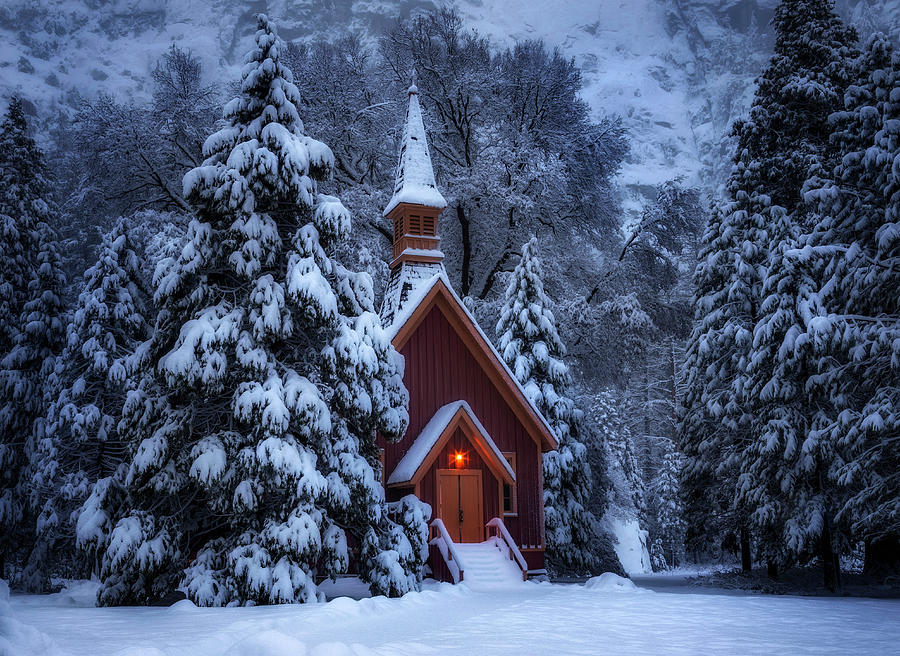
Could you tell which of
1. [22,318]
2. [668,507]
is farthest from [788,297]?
[668,507]

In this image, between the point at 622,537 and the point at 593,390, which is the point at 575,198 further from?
the point at 622,537

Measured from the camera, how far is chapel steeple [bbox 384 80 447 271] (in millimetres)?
25016

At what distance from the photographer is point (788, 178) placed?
23.8 metres

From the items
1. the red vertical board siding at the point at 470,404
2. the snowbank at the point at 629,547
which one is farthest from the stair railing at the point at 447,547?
the snowbank at the point at 629,547

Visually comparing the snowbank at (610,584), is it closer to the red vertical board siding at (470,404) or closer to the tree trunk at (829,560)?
the red vertical board siding at (470,404)

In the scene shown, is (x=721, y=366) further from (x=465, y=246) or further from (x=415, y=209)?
(x=465, y=246)

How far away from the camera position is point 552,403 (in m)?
26.0

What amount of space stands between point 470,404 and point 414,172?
24.9 feet

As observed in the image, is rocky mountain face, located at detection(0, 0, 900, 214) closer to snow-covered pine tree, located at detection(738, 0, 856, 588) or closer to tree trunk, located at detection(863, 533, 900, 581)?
snow-covered pine tree, located at detection(738, 0, 856, 588)

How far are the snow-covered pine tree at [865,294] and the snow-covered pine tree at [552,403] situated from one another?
841 cm

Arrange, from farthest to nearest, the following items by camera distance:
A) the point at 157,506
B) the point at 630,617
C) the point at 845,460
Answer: the point at 845,460 → the point at 157,506 → the point at 630,617

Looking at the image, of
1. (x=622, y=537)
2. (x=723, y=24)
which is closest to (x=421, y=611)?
(x=622, y=537)

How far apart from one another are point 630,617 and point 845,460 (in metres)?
10.1

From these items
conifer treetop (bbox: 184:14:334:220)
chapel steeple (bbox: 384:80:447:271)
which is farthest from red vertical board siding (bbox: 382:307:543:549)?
conifer treetop (bbox: 184:14:334:220)
